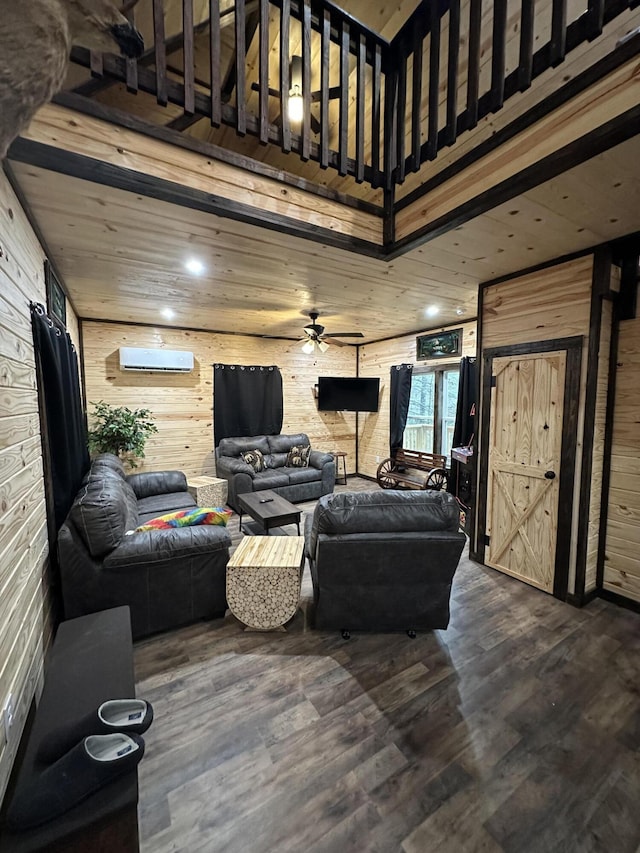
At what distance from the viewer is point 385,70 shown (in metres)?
2.11

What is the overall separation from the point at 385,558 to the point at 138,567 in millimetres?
1588

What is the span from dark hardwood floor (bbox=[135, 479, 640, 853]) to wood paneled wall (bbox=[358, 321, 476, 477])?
13.7 feet

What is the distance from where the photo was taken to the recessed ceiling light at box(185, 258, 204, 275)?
2691mm

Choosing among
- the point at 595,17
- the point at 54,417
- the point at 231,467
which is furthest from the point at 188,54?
the point at 231,467

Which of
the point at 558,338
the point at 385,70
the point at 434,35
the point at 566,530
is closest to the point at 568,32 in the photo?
the point at 434,35

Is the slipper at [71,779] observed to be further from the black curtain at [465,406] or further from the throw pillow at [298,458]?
the throw pillow at [298,458]

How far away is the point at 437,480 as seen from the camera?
5.07 meters

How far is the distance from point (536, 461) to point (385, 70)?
2996mm

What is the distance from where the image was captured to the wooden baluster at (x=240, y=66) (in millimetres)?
1510

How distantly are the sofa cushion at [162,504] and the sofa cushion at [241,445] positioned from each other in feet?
3.84

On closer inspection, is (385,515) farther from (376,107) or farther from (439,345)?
(439,345)

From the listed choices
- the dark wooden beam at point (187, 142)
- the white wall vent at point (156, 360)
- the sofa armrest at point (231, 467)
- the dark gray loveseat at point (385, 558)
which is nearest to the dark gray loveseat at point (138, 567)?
the dark gray loveseat at point (385, 558)

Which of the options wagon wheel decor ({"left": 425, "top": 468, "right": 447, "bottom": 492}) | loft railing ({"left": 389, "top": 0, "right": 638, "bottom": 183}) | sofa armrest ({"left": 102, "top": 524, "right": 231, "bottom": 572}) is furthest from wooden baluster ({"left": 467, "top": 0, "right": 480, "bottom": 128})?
wagon wheel decor ({"left": 425, "top": 468, "right": 447, "bottom": 492})

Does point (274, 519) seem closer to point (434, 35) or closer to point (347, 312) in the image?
point (347, 312)
